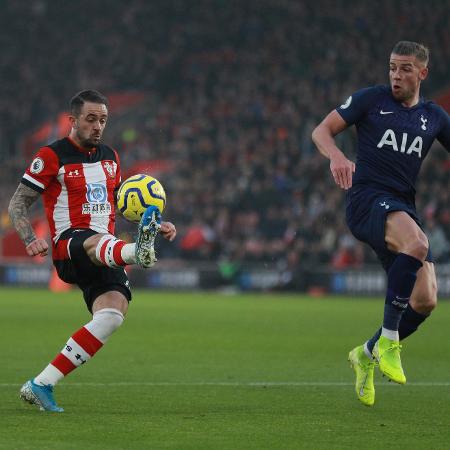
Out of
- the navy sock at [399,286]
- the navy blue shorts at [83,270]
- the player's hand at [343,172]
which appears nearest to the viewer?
the player's hand at [343,172]

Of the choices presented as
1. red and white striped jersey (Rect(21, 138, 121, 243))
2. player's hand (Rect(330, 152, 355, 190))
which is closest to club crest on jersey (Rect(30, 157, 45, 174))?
red and white striped jersey (Rect(21, 138, 121, 243))

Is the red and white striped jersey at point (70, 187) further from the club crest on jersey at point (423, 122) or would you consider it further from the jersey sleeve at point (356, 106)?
the club crest on jersey at point (423, 122)

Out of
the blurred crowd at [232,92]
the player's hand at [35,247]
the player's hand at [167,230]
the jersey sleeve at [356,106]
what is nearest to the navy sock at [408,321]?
the jersey sleeve at [356,106]

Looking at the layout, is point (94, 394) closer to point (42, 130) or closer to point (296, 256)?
point (296, 256)

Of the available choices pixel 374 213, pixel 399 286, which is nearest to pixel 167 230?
pixel 374 213

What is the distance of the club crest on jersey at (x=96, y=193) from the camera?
7309mm

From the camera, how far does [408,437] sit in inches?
233

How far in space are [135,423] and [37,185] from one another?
1.76 m

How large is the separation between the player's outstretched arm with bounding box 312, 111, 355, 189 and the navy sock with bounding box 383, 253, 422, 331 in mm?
593

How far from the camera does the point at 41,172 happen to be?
716 cm

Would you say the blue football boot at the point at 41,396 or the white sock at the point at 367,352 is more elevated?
the white sock at the point at 367,352

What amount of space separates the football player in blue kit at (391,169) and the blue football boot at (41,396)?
6.50 ft

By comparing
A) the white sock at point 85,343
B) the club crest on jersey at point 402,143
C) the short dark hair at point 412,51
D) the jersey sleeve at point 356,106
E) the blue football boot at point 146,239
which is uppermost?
the short dark hair at point 412,51

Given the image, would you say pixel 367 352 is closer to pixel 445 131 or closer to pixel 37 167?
pixel 445 131
